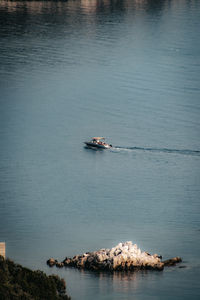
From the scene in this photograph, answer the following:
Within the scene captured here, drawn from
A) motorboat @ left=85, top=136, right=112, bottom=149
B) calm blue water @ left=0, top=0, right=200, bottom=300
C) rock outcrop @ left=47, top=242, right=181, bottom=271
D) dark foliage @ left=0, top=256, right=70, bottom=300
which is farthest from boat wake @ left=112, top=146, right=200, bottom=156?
dark foliage @ left=0, top=256, right=70, bottom=300

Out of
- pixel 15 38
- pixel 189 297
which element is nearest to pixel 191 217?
pixel 189 297

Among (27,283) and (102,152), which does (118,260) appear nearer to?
(27,283)

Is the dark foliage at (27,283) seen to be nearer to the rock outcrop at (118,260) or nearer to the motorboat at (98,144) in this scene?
the rock outcrop at (118,260)

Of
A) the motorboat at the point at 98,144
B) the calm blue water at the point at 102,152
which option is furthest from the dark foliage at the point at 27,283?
the motorboat at the point at 98,144

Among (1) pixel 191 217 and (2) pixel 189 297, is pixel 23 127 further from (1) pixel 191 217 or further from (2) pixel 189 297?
(2) pixel 189 297

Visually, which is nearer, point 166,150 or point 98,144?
point 166,150

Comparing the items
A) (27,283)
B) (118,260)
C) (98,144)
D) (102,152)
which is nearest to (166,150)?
(102,152)
